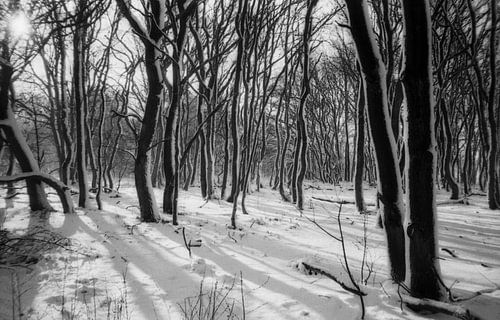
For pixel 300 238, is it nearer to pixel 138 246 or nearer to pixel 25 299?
pixel 138 246

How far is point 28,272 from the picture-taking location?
10.0 ft

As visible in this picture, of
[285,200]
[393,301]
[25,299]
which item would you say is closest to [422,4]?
[393,301]

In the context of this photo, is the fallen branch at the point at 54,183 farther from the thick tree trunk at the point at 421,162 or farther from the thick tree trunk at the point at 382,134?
the thick tree trunk at the point at 421,162

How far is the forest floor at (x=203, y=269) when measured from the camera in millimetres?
2482

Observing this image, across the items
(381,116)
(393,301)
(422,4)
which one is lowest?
(393,301)

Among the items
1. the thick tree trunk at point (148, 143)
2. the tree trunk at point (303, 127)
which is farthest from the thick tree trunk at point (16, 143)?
the tree trunk at point (303, 127)

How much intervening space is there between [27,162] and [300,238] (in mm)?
5886

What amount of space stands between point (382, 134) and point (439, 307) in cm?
154

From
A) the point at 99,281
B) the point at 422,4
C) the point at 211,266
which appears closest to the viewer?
the point at 422,4

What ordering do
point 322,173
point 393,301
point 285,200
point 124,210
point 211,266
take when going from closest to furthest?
point 393,301 < point 211,266 < point 124,210 < point 285,200 < point 322,173

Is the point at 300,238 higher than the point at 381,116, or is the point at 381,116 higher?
the point at 381,116

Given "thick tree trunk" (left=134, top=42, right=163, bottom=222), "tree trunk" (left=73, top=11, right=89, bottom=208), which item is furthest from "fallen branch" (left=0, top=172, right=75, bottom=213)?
"thick tree trunk" (left=134, top=42, right=163, bottom=222)

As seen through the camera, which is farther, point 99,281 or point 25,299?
point 99,281

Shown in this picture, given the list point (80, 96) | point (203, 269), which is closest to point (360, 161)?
point (203, 269)
